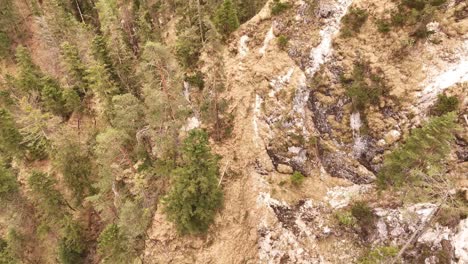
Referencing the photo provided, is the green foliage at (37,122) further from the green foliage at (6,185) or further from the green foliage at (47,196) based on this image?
the green foliage at (6,185)

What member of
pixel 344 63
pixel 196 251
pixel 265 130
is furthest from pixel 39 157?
pixel 344 63

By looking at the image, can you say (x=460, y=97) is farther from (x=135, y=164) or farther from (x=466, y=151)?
(x=135, y=164)

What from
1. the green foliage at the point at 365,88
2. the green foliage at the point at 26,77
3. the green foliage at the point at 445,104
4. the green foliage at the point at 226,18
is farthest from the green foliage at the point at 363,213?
the green foliage at the point at 26,77

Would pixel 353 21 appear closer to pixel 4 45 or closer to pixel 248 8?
pixel 248 8

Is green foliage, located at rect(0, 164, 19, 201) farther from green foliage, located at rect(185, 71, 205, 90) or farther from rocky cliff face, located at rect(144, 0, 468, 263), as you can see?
green foliage, located at rect(185, 71, 205, 90)

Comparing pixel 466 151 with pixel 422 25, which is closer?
pixel 466 151

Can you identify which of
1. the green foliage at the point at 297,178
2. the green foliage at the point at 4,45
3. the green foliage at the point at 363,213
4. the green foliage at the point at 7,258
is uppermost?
the green foliage at the point at 4,45

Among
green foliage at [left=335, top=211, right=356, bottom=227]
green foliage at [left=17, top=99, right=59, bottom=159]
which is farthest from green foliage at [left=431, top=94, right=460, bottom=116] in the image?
green foliage at [left=17, top=99, right=59, bottom=159]
